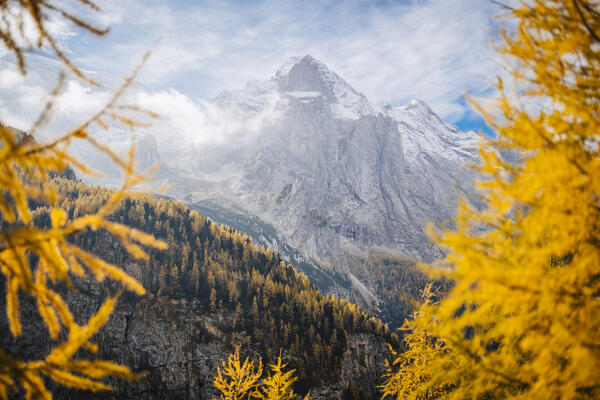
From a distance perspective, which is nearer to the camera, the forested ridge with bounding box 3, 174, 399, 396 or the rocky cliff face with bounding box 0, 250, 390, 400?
the rocky cliff face with bounding box 0, 250, 390, 400

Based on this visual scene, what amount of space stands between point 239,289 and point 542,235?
83.2 m

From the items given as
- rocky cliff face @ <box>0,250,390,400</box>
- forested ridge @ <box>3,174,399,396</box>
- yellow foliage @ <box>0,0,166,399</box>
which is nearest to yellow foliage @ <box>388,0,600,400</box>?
yellow foliage @ <box>0,0,166,399</box>

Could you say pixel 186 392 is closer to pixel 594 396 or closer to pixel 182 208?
pixel 182 208

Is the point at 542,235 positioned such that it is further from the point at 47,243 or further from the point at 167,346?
the point at 167,346

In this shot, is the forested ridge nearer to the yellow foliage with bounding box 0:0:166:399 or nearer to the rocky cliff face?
the rocky cliff face

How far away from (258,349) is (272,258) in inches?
1347

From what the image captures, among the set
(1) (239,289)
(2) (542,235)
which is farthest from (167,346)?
(2) (542,235)

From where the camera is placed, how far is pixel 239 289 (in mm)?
77250

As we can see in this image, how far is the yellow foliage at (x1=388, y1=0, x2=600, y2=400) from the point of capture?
2051mm

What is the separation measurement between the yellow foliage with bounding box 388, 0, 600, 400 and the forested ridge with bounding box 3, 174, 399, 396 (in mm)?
71314

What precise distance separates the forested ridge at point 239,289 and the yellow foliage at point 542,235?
71314 millimetres

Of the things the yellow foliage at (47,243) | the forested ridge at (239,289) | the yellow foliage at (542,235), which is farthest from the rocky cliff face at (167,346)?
the yellow foliage at (542,235)

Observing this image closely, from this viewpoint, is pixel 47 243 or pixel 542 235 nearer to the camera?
pixel 47 243

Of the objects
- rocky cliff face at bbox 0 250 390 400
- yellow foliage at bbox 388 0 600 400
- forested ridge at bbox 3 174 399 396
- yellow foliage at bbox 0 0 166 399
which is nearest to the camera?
yellow foliage at bbox 0 0 166 399
